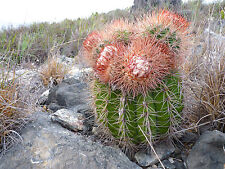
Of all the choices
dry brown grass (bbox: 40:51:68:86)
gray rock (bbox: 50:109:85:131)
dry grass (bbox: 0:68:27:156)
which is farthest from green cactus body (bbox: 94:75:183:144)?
dry brown grass (bbox: 40:51:68:86)

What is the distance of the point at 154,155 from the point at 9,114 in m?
1.35

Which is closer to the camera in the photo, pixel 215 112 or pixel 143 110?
pixel 143 110

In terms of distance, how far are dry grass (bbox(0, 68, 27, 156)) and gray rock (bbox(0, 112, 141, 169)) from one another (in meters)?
0.09

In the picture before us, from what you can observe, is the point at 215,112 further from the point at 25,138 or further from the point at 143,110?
the point at 25,138

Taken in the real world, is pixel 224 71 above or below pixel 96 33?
below

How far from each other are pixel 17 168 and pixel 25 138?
30 cm

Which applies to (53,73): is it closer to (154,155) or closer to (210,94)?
(154,155)

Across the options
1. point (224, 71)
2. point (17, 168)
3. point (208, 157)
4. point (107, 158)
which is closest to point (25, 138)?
point (17, 168)

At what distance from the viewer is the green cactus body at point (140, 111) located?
173cm

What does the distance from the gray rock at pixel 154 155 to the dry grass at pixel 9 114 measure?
1093 mm

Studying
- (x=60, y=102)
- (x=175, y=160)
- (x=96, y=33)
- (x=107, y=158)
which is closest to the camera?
(x=107, y=158)

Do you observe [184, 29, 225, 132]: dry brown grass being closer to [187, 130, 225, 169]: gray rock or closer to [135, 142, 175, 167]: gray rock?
[187, 130, 225, 169]: gray rock

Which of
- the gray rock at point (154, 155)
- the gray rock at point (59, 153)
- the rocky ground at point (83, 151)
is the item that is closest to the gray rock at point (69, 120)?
the rocky ground at point (83, 151)

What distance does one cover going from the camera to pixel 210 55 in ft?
7.22
